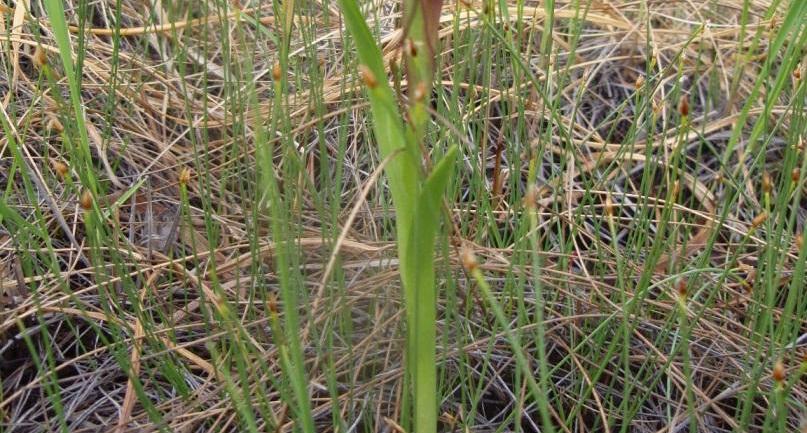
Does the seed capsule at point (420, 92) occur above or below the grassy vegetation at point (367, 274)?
above

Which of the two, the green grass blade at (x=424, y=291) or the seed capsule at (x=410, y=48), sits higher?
the seed capsule at (x=410, y=48)

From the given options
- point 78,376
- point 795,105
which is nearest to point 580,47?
point 795,105

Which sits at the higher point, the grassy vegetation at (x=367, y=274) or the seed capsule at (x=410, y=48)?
the seed capsule at (x=410, y=48)

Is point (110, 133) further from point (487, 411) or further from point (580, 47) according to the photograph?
point (580, 47)

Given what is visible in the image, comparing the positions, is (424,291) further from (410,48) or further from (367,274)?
(367,274)

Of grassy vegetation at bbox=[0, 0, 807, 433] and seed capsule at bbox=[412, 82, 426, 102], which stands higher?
seed capsule at bbox=[412, 82, 426, 102]

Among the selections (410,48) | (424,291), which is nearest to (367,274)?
(424,291)

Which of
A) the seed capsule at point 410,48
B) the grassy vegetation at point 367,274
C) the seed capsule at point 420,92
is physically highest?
the seed capsule at point 410,48

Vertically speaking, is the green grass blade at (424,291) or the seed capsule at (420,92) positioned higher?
the seed capsule at (420,92)

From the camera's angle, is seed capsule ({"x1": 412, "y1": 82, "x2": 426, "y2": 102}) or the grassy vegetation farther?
the grassy vegetation

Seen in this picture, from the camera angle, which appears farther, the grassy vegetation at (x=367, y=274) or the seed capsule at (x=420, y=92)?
the grassy vegetation at (x=367, y=274)
